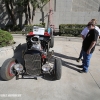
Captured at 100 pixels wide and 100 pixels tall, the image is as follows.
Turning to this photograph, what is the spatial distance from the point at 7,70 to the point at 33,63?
738mm

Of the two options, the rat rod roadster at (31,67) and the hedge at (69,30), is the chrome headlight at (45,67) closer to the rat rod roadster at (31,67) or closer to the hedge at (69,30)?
the rat rod roadster at (31,67)

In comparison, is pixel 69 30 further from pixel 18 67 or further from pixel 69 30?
pixel 18 67

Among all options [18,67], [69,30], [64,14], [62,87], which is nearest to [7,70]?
[18,67]

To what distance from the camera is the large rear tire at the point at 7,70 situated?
12.2 ft

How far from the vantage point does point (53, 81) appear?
3.93 metres

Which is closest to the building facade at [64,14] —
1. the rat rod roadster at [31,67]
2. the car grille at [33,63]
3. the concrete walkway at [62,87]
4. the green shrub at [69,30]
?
the green shrub at [69,30]

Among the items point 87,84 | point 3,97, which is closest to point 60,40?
point 87,84

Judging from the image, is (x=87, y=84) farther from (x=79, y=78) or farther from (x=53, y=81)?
(x=53, y=81)

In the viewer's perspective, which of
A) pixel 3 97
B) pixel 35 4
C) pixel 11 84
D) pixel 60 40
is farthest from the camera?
pixel 35 4

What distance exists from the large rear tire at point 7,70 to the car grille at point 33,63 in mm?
448

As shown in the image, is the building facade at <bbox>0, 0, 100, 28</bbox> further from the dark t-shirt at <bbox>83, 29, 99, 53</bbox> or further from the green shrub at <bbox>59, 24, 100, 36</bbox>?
the dark t-shirt at <bbox>83, 29, 99, 53</bbox>

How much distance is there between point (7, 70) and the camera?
3.75 metres

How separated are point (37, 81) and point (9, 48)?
2575mm

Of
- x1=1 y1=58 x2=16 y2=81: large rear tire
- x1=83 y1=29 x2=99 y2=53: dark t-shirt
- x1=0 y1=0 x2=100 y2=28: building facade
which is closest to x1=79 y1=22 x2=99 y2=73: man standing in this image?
x1=83 y1=29 x2=99 y2=53: dark t-shirt
